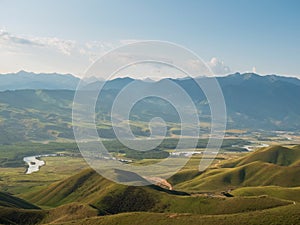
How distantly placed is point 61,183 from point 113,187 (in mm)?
49030

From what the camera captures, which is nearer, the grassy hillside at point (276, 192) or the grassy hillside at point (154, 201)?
the grassy hillside at point (154, 201)

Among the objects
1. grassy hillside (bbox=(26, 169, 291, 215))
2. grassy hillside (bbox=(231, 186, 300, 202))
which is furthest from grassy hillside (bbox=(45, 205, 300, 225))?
grassy hillside (bbox=(231, 186, 300, 202))

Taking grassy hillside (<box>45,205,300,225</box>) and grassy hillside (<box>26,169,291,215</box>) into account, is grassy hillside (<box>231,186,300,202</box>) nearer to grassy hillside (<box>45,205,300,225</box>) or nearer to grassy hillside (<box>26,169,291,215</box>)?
grassy hillside (<box>26,169,291,215</box>)

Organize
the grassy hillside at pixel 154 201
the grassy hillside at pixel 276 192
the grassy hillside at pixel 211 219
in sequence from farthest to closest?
the grassy hillside at pixel 276 192 → the grassy hillside at pixel 154 201 → the grassy hillside at pixel 211 219

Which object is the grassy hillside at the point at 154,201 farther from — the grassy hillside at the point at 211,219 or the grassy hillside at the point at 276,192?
the grassy hillside at the point at 276,192

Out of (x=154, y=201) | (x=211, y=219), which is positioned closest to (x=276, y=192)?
(x=154, y=201)

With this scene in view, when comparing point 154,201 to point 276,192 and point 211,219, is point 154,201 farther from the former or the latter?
point 276,192

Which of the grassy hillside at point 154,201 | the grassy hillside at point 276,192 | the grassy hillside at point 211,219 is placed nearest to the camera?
the grassy hillside at point 211,219

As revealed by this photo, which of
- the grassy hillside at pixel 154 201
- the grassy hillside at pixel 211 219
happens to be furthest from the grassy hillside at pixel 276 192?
the grassy hillside at pixel 211 219

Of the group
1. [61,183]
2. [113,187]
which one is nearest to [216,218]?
[113,187]

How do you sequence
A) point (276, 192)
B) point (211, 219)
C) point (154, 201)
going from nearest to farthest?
1. point (211, 219)
2. point (154, 201)
3. point (276, 192)

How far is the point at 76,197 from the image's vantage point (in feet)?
497

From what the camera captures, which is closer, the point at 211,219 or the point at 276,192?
the point at 211,219

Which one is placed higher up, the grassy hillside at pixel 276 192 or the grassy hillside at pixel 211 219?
the grassy hillside at pixel 211 219
